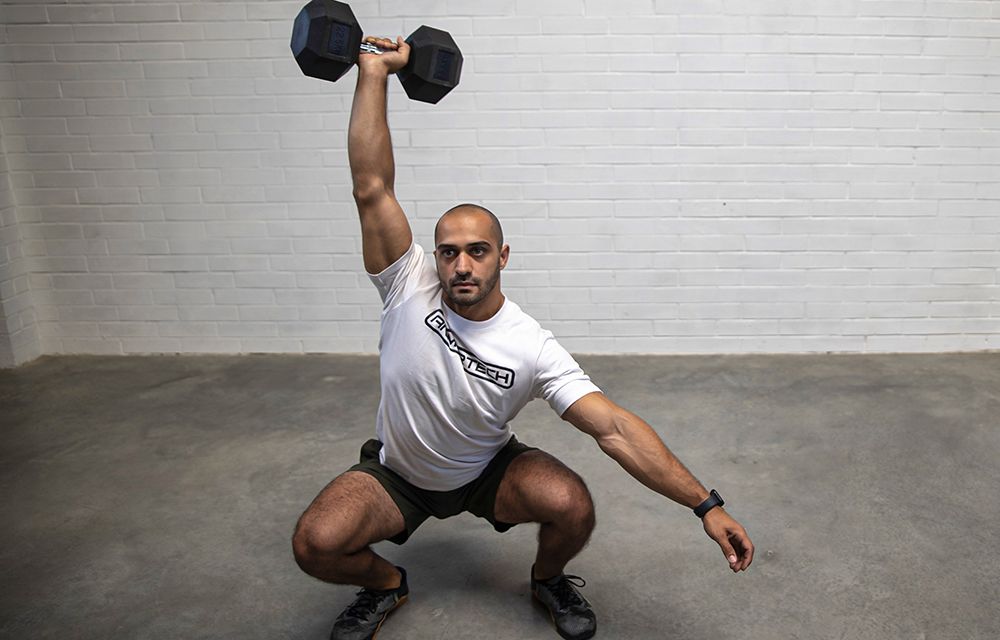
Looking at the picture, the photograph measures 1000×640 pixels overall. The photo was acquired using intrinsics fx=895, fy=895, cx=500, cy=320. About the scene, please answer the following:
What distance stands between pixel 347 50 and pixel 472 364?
33.7 inches

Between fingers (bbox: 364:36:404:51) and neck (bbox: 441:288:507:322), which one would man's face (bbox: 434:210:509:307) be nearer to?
neck (bbox: 441:288:507:322)

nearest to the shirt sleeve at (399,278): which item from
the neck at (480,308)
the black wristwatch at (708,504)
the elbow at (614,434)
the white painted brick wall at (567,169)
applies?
the neck at (480,308)

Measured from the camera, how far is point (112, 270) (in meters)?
4.93

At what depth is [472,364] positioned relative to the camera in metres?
2.32

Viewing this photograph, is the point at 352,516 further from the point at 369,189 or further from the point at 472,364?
the point at 369,189

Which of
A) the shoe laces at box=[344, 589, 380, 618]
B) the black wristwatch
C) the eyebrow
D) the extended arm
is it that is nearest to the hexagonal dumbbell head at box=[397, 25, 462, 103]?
the eyebrow

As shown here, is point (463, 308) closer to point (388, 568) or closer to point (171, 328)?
point (388, 568)

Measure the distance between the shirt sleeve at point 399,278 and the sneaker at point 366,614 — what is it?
2.69 feet

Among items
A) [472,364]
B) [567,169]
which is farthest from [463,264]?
[567,169]

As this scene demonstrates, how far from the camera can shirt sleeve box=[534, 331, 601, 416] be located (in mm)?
2287

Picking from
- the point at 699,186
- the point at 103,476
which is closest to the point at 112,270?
the point at 103,476

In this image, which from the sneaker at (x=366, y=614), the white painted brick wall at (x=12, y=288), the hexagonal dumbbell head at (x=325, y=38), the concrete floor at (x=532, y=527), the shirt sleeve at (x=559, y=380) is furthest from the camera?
the white painted brick wall at (x=12, y=288)

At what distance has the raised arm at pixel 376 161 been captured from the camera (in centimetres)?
222

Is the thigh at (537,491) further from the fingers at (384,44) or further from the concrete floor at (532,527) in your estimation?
the fingers at (384,44)
